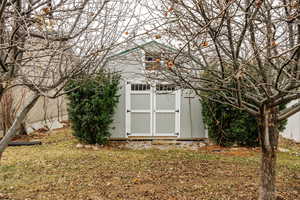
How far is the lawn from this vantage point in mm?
3838

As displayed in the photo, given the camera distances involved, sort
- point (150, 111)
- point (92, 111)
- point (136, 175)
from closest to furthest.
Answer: point (136, 175) → point (92, 111) → point (150, 111)

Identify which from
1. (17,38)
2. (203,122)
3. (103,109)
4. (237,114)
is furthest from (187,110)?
(17,38)

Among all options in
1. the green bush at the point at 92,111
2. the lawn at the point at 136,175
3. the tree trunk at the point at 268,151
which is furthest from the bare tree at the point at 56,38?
the green bush at the point at 92,111

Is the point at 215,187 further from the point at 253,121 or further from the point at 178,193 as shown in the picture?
the point at 253,121

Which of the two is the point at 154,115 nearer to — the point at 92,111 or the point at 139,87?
the point at 139,87

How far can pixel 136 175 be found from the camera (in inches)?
187

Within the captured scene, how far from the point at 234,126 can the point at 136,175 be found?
13.1 feet

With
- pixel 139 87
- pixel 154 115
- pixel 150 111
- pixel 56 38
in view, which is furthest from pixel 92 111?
pixel 56 38

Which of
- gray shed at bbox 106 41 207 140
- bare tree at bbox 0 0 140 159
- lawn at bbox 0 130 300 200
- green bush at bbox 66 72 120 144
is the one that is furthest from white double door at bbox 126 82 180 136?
bare tree at bbox 0 0 140 159

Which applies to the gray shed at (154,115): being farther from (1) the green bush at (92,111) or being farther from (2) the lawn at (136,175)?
(2) the lawn at (136,175)

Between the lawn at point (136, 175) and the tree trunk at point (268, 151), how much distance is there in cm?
49

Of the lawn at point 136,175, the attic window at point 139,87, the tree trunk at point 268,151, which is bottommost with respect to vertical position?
the lawn at point 136,175

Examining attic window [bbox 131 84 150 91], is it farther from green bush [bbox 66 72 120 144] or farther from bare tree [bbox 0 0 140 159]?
bare tree [bbox 0 0 140 159]

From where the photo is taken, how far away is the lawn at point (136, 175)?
12.6 feet
